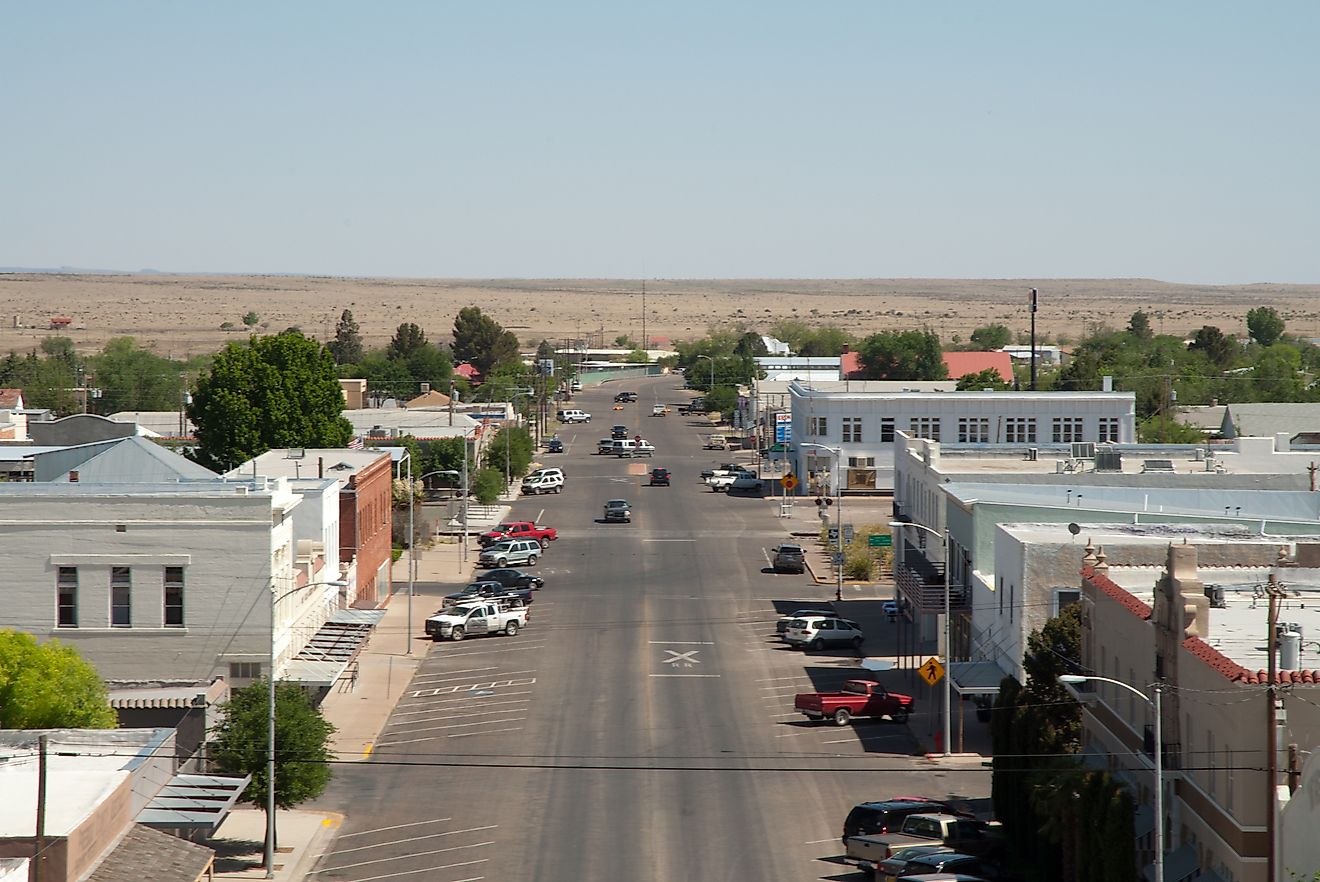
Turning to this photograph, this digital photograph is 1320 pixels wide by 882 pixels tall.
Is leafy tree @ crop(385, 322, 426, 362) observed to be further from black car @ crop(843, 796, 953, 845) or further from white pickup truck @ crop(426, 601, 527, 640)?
black car @ crop(843, 796, 953, 845)

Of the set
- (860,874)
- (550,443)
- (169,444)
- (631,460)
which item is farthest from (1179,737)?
(550,443)

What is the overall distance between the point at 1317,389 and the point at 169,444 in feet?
294

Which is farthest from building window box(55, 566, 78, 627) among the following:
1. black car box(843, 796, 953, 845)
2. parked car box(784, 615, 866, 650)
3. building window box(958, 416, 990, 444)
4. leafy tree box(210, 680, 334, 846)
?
building window box(958, 416, 990, 444)

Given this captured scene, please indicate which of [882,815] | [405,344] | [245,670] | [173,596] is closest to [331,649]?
[245,670]

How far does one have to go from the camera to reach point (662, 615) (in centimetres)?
7138

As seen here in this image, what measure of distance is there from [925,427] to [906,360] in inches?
2717

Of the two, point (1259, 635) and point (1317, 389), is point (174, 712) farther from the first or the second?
point (1317, 389)

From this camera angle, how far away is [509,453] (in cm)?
12031

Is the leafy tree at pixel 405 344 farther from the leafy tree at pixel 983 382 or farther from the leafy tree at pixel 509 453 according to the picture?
the leafy tree at pixel 509 453

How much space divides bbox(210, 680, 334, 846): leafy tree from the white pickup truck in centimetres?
2597

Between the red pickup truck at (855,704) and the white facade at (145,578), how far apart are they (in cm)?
1561

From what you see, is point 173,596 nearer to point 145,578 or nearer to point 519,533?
point 145,578

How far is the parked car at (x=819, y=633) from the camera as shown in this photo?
65.2 meters

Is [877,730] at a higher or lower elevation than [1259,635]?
lower
